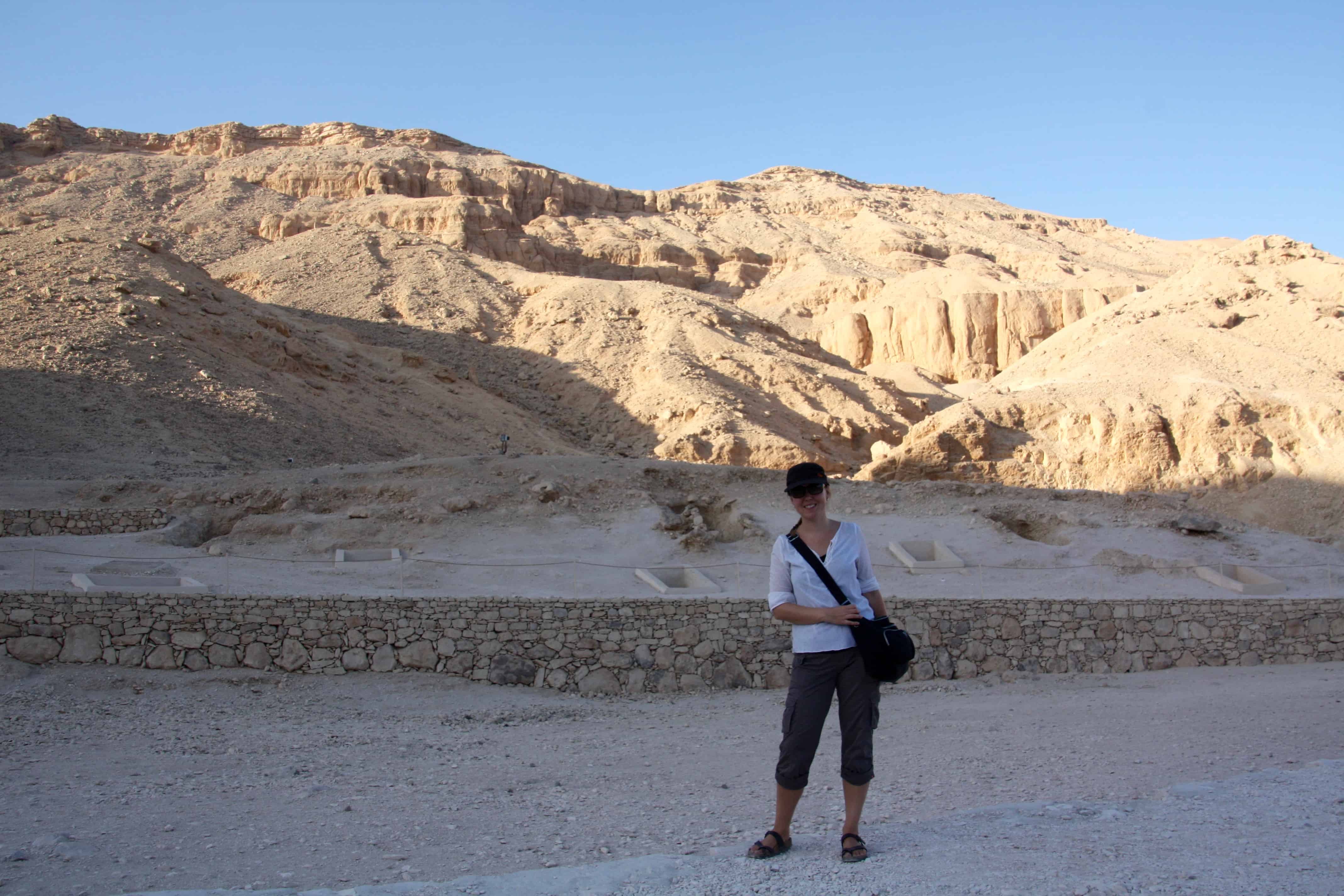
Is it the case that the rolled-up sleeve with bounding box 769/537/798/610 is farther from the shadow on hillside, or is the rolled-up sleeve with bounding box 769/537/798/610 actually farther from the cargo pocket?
the shadow on hillside

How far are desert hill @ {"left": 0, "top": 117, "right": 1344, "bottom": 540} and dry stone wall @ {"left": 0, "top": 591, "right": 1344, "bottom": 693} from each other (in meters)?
12.1

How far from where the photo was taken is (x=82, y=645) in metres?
10.3

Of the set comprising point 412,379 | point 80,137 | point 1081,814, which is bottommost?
point 1081,814

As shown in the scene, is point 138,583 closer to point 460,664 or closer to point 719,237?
point 460,664

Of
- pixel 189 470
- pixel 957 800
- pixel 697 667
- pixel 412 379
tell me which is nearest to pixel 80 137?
pixel 412 379

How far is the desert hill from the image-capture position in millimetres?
25516

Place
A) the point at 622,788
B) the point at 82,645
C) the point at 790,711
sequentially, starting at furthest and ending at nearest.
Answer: the point at 82,645 → the point at 622,788 → the point at 790,711

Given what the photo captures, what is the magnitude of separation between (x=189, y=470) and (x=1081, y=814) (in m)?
20.7

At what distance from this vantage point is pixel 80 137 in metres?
64.8

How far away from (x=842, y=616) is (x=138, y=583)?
9917 millimetres

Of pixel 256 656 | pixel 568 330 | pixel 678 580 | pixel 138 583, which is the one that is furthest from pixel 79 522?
pixel 568 330

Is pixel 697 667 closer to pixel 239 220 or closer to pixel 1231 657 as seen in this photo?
pixel 1231 657

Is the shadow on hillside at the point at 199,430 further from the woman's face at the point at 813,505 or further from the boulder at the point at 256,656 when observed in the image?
the woman's face at the point at 813,505

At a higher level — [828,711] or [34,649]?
[828,711]
